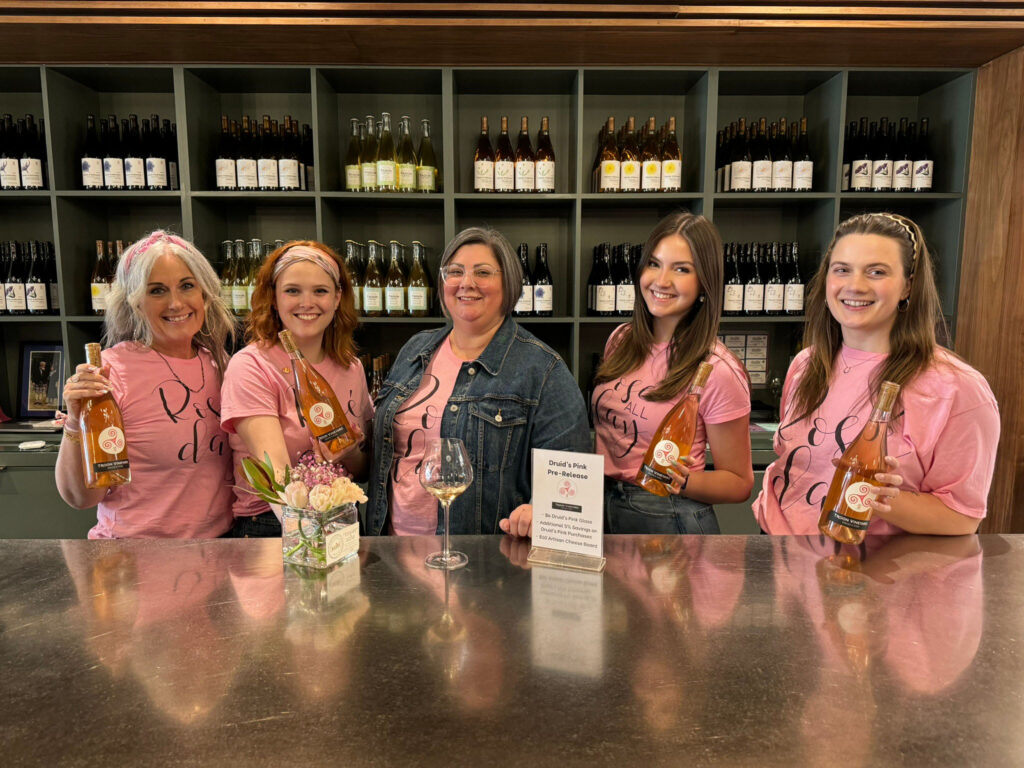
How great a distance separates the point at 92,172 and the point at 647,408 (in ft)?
8.23

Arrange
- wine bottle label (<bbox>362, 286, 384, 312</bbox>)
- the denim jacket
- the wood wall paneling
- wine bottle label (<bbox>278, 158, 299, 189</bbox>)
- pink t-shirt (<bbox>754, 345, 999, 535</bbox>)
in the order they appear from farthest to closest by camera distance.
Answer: wine bottle label (<bbox>362, 286, 384, 312</bbox>) → wine bottle label (<bbox>278, 158, 299, 189</bbox>) → the wood wall paneling → the denim jacket → pink t-shirt (<bbox>754, 345, 999, 535</bbox>)

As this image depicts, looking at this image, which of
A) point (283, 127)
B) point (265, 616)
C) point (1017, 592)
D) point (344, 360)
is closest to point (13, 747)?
point (265, 616)

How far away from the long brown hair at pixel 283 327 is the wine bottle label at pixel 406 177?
1.21 m

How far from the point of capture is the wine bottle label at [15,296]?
113 inches

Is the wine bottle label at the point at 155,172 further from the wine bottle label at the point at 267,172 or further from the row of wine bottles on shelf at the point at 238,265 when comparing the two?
the row of wine bottles on shelf at the point at 238,265

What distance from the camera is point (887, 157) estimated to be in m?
3.05

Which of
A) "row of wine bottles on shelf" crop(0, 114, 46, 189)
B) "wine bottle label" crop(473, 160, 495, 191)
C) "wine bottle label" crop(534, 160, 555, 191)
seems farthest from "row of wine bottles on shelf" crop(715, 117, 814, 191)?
"row of wine bottles on shelf" crop(0, 114, 46, 189)

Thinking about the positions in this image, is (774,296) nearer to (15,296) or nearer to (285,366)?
(285,366)

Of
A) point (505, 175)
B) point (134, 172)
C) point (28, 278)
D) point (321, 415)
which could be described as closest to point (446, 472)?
point (321, 415)

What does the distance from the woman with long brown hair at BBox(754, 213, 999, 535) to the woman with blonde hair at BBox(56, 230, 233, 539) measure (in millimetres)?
1225

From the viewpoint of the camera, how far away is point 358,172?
2.88 m

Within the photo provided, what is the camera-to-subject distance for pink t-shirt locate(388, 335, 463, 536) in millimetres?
1483

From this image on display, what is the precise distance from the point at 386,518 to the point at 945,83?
2911 millimetres

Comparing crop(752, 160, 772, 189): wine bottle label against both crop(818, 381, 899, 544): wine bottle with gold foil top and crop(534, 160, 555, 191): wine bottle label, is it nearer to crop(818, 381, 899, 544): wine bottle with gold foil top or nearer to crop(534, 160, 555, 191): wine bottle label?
crop(534, 160, 555, 191): wine bottle label
